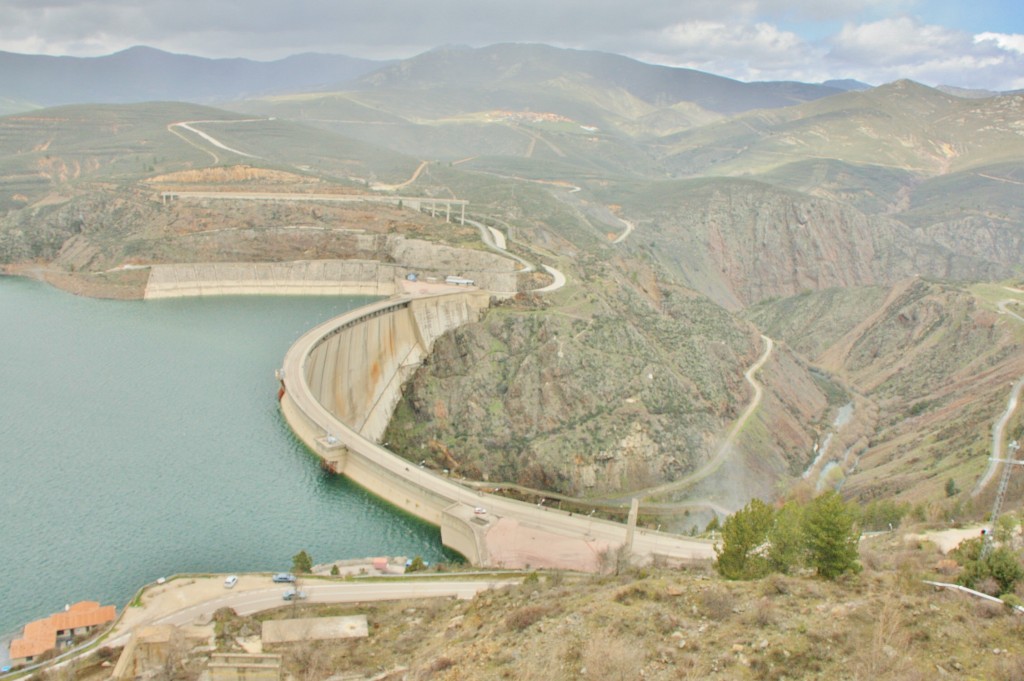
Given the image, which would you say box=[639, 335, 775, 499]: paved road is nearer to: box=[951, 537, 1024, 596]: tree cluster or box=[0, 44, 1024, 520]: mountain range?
box=[0, 44, 1024, 520]: mountain range

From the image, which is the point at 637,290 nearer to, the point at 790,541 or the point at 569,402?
the point at 569,402

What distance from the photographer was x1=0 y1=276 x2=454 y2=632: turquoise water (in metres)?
39.8

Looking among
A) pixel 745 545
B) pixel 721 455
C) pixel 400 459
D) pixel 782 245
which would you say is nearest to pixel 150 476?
pixel 400 459

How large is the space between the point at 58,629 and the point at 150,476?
16832 mm

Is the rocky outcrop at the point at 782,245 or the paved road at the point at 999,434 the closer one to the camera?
the paved road at the point at 999,434

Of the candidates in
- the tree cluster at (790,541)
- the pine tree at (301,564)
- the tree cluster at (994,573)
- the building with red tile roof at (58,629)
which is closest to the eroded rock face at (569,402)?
the pine tree at (301,564)

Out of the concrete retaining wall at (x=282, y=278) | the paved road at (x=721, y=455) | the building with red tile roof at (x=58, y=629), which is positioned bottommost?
the building with red tile roof at (x=58, y=629)

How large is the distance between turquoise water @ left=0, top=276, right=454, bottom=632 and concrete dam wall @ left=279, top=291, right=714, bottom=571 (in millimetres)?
1412

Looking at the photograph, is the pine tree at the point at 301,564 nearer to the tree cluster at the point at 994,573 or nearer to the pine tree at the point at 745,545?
the pine tree at the point at 745,545

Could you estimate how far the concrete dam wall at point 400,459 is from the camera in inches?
1781

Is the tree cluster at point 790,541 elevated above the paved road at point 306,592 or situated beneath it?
elevated above

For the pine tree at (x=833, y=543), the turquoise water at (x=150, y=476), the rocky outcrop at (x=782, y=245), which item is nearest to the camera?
the pine tree at (x=833, y=543)

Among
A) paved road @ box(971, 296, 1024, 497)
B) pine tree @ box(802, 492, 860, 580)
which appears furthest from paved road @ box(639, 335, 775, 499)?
pine tree @ box(802, 492, 860, 580)

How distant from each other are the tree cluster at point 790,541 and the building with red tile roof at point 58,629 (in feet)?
79.1
